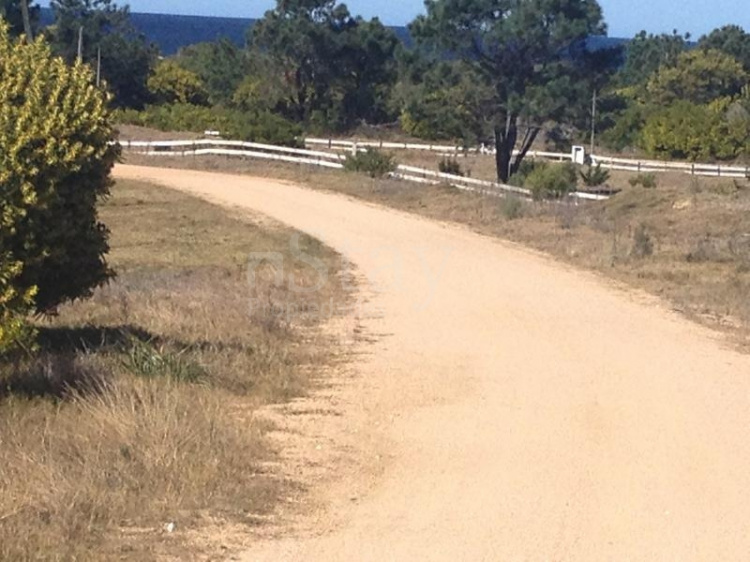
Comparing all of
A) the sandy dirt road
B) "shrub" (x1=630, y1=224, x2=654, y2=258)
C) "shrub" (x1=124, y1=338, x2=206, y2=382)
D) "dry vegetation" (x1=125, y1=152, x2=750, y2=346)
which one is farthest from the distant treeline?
"shrub" (x1=124, y1=338, x2=206, y2=382)

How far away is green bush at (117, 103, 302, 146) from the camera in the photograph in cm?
4703

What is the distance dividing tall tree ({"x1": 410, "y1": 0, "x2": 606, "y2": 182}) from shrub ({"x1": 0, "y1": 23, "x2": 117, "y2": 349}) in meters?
30.7

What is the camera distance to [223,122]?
55062 millimetres

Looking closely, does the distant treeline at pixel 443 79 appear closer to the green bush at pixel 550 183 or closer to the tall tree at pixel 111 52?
the tall tree at pixel 111 52

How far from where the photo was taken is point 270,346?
41.7 ft

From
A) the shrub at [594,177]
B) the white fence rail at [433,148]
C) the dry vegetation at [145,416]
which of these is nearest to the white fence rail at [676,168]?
the white fence rail at [433,148]

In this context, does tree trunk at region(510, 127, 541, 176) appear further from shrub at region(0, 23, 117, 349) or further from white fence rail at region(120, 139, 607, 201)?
shrub at region(0, 23, 117, 349)

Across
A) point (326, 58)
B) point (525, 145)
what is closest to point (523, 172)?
point (525, 145)

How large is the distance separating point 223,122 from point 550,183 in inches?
928

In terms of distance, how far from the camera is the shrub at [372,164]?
38.2m

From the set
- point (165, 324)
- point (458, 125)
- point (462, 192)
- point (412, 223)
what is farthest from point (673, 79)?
point (165, 324)

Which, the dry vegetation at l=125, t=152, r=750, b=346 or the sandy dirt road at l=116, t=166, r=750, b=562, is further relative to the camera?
the dry vegetation at l=125, t=152, r=750, b=346

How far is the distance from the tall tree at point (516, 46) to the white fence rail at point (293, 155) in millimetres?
3999

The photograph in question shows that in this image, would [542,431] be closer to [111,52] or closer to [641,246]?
[641,246]
